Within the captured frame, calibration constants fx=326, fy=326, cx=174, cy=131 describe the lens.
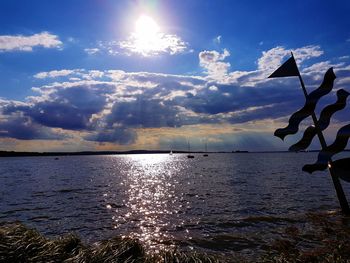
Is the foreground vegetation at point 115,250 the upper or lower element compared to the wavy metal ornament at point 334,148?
lower

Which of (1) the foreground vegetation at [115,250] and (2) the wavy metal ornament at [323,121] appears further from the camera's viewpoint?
(2) the wavy metal ornament at [323,121]

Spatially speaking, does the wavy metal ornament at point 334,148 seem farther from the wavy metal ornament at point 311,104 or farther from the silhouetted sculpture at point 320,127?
the wavy metal ornament at point 311,104

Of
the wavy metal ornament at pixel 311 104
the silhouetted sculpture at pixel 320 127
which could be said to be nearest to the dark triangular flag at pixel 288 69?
the silhouetted sculpture at pixel 320 127

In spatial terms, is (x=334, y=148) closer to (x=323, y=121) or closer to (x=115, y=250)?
(x=323, y=121)

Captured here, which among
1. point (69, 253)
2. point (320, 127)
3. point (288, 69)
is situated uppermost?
point (288, 69)

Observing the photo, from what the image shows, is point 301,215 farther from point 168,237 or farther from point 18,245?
point 18,245

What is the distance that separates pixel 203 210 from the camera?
23.8m

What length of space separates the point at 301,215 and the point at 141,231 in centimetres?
1024

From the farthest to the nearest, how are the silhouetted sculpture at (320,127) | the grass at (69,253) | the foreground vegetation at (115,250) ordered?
the foreground vegetation at (115,250)
the grass at (69,253)
the silhouetted sculpture at (320,127)

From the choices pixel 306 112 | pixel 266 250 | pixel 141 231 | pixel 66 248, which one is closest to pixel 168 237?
pixel 141 231

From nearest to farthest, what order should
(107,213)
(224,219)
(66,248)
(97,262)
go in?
(97,262)
(66,248)
(224,219)
(107,213)

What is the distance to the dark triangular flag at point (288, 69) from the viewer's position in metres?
9.69

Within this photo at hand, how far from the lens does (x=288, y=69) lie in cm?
977

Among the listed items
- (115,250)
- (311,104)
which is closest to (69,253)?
(115,250)
